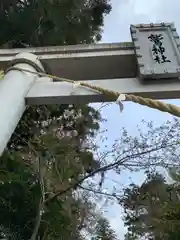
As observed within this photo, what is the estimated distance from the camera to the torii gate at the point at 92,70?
164cm

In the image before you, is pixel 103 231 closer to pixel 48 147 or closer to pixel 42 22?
pixel 48 147

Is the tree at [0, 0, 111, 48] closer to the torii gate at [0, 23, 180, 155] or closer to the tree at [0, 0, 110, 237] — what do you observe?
the tree at [0, 0, 110, 237]

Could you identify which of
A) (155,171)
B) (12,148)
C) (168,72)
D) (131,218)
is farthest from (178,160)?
(168,72)

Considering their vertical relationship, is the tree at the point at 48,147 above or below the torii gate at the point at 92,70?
above

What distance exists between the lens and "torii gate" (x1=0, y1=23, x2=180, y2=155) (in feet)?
5.40

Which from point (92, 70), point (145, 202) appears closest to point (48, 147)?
point (145, 202)

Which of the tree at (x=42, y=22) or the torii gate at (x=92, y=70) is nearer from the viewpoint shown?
the torii gate at (x=92, y=70)

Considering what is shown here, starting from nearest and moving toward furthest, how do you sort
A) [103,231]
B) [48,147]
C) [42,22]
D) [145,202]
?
[48,147] → [42,22] → [103,231] → [145,202]

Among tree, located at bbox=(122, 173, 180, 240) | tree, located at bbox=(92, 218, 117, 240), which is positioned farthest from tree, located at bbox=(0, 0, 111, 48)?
tree, located at bbox=(92, 218, 117, 240)

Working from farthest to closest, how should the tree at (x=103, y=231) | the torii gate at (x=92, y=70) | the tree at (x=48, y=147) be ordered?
the tree at (x=103, y=231) < the tree at (x=48, y=147) < the torii gate at (x=92, y=70)

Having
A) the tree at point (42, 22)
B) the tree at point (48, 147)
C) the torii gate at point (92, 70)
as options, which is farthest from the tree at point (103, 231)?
the torii gate at point (92, 70)

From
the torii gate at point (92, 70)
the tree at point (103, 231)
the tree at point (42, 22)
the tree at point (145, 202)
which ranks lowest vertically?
the torii gate at point (92, 70)

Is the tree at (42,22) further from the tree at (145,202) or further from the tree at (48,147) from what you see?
the tree at (145,202)

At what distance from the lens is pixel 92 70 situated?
6.81ft
